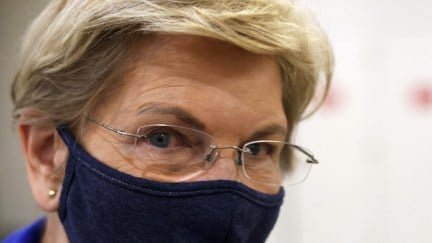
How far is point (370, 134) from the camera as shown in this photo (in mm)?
2053

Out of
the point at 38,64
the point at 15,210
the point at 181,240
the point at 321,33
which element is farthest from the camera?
the point at 15,210

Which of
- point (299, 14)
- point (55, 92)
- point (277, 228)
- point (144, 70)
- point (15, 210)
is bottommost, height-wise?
point (15, 210)

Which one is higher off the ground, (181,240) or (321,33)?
(321,33)

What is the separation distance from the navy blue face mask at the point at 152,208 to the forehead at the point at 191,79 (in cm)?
13

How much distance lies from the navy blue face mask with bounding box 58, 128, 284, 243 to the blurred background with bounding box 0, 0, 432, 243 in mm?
1177

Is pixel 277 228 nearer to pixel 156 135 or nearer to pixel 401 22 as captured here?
pixel 401 22

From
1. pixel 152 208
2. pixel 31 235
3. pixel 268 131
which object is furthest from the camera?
pixel 31 235

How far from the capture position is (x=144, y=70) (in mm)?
946

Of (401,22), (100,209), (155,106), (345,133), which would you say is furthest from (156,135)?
(401,22)

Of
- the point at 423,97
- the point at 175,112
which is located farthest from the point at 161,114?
the point at 423,97

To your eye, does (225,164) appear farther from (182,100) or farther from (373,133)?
(373,133)

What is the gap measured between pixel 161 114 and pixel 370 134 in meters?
1.36

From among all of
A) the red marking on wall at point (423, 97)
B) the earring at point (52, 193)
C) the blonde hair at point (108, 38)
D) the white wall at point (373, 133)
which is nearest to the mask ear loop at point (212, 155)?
the blonde hair at point (108, 38)

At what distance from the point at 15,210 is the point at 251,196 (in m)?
1.62
